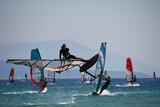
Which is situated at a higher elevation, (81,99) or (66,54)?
(66,54)

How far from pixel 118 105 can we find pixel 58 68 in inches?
867

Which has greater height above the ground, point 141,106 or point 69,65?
point 69,65

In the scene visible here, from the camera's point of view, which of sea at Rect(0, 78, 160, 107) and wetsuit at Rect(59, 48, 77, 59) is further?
sea at Rect(0, 78, 160, 107)

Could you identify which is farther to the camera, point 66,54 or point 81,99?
point 81,99

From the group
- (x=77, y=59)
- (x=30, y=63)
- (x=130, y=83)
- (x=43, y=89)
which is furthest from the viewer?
(x=130, y=83)

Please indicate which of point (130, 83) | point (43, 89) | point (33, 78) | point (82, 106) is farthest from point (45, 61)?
point (130, 83)

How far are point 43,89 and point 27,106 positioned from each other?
87.9 ft

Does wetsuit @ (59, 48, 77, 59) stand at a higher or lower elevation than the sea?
higher

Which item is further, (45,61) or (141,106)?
(141,106)

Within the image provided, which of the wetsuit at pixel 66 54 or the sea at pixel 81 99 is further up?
the wetsuit at pixel 66 54

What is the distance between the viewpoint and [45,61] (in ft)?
77.5

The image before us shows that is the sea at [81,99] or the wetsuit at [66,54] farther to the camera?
the sea at [81,99]

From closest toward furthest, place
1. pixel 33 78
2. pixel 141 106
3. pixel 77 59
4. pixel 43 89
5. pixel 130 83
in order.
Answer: pixel 77 59 < pixel 141 106 < pixel 33 78 < pixel 43 89 < pixel 130 83

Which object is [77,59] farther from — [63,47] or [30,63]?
[30,63]
